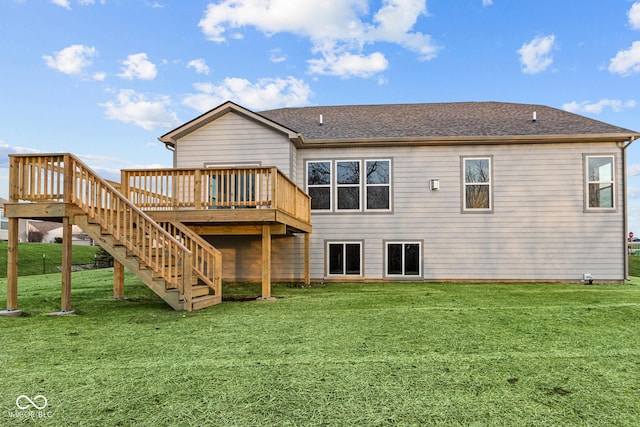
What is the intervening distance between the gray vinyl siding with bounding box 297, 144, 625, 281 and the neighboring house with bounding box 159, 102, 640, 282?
3 centimetres

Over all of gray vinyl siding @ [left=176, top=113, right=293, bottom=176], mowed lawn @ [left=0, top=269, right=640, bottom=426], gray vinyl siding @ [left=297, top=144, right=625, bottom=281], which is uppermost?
gray vinyl siding @ [left=176, top=113, right=293, bottom=176]

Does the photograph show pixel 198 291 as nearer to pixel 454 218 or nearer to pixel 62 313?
pixel 62 313

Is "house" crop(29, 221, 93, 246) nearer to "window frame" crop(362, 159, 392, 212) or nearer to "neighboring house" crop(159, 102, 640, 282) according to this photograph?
"neighboring house" crop(159, 102, 640, 282)

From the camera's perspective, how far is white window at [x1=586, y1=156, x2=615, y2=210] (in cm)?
1117

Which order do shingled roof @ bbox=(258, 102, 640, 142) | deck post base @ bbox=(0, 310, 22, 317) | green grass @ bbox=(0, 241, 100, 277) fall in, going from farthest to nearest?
1. green grass @ bbox=(0, 241, 100, 277)
2. shingled roof @ bbox=(258, 102, 640, 142)
3. deck post base @ bbox=(0, 310, 22, 317)

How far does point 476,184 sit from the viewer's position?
37.8 ft

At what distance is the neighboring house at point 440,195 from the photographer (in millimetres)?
11164

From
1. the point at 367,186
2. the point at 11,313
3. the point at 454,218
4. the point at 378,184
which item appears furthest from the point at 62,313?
the point at 454,218

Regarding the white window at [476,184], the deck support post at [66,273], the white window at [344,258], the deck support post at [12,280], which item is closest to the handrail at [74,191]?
the deck support post at [66,273]

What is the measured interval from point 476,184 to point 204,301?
8364 millimetres

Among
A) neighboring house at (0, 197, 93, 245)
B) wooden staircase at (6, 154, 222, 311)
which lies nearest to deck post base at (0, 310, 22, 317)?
wooden staircase at (6, 154, 222, 311)

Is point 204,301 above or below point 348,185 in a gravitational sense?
below

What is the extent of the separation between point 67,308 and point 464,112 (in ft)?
41.5

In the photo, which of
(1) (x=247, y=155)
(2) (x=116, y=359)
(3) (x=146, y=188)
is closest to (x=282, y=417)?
(2) (x=116, y=359)
